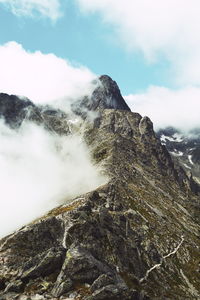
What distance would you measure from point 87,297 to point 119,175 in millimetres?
130090

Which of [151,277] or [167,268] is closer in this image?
[151,277]

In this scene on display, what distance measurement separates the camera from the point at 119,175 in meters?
190

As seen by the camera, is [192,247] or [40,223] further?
[192,247]

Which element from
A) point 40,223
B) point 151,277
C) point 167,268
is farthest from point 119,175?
point 40,223

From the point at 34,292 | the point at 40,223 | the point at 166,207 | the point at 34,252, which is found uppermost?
the point at 166,207

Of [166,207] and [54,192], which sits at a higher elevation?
[54,192]

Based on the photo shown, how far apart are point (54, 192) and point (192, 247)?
72.3m

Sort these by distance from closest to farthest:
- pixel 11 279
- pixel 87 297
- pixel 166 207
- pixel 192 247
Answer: pixel 87 297 → pixel 11 279 → pixel 192 247 → pixel 166 207

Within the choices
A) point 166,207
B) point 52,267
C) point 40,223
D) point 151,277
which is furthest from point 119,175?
point 52,267

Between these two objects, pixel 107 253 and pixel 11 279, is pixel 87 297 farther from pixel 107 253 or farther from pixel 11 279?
pixel 107 253

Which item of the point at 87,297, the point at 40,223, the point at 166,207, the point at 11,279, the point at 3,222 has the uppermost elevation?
the point at 3,222

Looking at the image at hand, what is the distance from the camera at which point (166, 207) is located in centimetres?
18188

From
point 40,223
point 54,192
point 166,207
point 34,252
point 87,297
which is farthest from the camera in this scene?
point 54,192

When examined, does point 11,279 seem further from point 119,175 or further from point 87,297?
point 119,175
